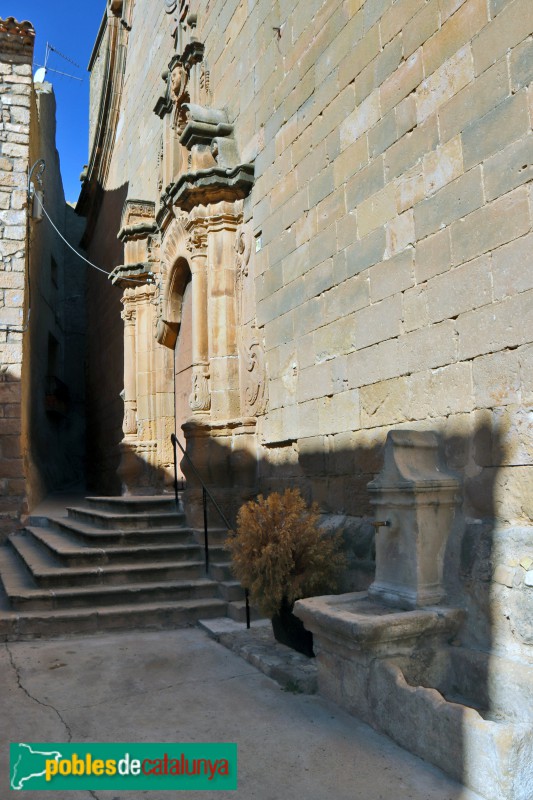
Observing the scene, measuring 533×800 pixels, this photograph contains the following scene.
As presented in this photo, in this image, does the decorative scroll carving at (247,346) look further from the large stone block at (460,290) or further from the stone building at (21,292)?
the stone building at (21,292)

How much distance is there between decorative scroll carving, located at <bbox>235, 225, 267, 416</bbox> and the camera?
6492 millimetres

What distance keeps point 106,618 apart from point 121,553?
0.90 metres

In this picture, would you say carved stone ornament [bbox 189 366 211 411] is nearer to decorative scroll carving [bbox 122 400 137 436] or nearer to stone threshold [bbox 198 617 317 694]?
stone threshold [bbox 198 617 317 694]

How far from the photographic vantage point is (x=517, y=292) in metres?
3.32

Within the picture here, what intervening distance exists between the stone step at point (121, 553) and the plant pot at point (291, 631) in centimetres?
201

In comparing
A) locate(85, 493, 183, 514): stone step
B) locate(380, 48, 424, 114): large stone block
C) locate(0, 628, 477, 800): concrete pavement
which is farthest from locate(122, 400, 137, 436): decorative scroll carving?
locate(380, 48, 424, 114): large stone block

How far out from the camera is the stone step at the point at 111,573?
5.89 metres

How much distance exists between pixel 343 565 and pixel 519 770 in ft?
6.70

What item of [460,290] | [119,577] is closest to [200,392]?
[119,577]

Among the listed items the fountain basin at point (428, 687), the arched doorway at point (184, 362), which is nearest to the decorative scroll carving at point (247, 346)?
the arched doorway at point (184, 362)

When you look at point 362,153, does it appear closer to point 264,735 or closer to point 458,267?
point 458,267

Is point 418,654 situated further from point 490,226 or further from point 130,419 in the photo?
point 130,419

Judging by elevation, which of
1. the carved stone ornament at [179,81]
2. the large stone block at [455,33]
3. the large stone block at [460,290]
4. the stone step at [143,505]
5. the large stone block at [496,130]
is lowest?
the stone step at [143,505]

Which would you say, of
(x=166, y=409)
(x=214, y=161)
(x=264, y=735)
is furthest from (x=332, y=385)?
(x=166, y=409)
